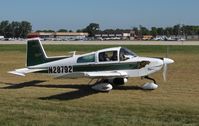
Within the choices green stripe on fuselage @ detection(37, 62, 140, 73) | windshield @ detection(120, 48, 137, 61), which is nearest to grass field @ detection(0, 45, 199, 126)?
green stripe on fuselage @ detection(37, 62, 140, 73)

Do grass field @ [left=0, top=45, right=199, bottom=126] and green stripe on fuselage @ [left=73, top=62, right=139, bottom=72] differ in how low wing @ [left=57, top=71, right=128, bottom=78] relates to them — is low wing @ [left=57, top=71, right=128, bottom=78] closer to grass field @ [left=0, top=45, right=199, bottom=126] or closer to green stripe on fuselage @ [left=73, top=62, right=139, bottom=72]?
green stripe on fuselage @ [left=73, top=62, right=139, bottom=72]

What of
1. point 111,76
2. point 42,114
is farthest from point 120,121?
point 111,76

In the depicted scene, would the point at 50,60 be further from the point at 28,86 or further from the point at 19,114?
the point at 19,114

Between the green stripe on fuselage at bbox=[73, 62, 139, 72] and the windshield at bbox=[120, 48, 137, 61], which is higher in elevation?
the windshield at bbox=[120, 48, 137, 61]

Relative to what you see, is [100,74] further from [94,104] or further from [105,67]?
[94,104]

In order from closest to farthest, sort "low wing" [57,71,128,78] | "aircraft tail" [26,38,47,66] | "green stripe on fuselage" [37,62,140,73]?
"low wing" [57,71,128,78] → "green stripe on fuselage" [37,62,140,73] → "aircraft tail" [26,38,47,66]

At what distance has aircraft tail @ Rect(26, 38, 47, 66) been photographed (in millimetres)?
17141

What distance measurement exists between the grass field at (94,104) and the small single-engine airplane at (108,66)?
0.52 meters

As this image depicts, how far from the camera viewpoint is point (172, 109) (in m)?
11.6

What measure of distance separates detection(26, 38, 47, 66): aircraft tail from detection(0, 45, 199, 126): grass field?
99cm

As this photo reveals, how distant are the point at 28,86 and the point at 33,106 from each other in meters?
4.71

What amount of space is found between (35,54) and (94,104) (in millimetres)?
5586

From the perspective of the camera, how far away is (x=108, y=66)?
15.9 meters

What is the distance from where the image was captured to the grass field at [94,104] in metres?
10.1
